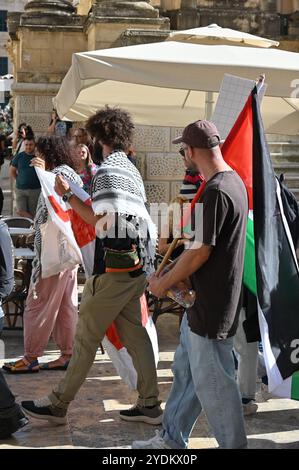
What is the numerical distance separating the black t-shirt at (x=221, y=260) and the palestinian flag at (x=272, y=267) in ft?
0.75

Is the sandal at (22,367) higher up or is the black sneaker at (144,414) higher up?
the black sneaker at (144,414)

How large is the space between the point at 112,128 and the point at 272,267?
1443 millimetres

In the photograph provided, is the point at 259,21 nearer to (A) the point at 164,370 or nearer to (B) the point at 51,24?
(B) the point at 51,24

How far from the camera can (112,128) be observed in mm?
5207

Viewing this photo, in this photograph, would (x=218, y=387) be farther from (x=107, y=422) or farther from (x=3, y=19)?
(x=3, y=19)

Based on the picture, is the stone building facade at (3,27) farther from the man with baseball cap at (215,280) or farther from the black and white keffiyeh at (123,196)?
the man with baseball cap at (215,280)

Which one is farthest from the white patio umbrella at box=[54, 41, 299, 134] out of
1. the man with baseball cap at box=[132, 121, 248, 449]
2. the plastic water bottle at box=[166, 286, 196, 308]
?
the plastic water bottle at box=[166, 286, 196, 308]

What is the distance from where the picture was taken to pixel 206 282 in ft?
13.6

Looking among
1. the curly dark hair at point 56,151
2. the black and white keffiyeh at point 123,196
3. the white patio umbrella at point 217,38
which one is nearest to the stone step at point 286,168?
the white patio umbrella at point 217,38

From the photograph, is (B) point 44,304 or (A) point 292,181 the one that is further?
(A) point 292,181

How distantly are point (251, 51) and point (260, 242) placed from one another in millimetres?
2762

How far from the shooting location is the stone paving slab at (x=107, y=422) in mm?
5059

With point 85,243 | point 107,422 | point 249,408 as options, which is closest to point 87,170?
point 85,243
